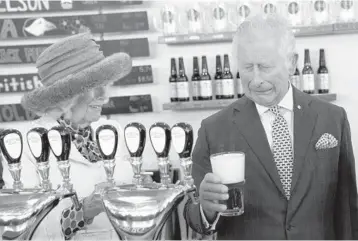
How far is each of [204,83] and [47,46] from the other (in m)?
1.41

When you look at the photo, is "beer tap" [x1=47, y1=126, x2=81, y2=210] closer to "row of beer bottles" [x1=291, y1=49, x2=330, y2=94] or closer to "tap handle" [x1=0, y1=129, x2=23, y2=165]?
"tap handle" [x1=0, y1=129, x2=23, y2=165]

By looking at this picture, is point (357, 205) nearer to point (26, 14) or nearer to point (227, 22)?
point (227, 22)

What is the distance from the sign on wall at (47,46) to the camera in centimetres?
409

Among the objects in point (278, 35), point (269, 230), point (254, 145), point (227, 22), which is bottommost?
point (269, 230)

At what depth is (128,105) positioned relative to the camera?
4.15m

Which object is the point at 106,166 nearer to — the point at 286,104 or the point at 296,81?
the point at 286,104

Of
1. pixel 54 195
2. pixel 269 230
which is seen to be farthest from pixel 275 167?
pixel 54 195

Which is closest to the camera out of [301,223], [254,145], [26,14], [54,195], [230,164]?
[54,195]

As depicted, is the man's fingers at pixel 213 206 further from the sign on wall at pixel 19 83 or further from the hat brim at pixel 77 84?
the sign on wall at pixel 19 83

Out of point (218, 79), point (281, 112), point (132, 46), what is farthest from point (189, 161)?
point (132, 46)

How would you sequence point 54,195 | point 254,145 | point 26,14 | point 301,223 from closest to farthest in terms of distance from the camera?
point 54,195 → point 301,223 → point 254,145 → point 26,14

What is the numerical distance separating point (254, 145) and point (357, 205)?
16.9 inches

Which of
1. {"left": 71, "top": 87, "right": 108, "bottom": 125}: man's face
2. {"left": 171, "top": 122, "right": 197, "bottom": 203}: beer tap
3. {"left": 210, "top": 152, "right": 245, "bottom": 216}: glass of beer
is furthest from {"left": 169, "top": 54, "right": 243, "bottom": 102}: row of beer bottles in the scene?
{"left": 171, "top": 122, "right": 197, "bottom": 203}: beer tap

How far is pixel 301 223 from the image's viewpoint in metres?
1.70
